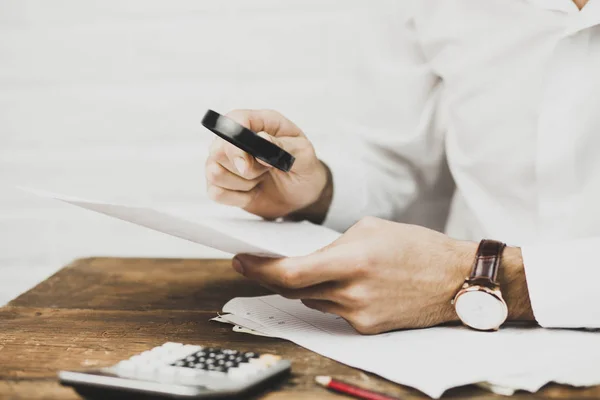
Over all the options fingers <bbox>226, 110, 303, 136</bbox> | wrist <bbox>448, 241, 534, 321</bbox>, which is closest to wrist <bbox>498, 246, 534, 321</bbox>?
wrist <bbox>448, 241, 534, 321</bbox>

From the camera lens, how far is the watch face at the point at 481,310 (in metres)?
0.69

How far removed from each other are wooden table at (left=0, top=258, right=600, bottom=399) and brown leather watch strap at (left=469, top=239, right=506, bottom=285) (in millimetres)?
166

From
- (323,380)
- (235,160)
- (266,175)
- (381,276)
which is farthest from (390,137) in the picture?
(323,380)

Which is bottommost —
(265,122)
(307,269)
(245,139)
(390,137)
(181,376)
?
(181,376)

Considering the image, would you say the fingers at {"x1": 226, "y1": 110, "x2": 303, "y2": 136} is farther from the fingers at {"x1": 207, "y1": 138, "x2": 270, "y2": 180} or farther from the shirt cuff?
the shirt cuff

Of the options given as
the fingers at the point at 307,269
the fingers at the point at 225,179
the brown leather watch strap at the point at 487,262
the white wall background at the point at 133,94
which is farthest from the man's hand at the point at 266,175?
the white wall background at the point at 133,94

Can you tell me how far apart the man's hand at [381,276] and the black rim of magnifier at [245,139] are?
12cm

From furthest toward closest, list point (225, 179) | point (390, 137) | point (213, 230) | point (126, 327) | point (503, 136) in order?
point (390, 137) < point (503, 136) < point (225, 179) < point (126, 327) < point (213, 230)

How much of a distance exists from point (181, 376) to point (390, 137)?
753 millimetres

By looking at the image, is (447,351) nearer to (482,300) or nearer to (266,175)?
(482,300)

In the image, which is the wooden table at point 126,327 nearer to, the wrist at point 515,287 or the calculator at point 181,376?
the calculator at point 181,376

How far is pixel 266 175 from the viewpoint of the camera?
0.97 meters

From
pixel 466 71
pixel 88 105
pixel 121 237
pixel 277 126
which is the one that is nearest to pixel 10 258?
pixel 121 237

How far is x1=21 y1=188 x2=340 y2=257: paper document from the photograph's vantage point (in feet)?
2.15
